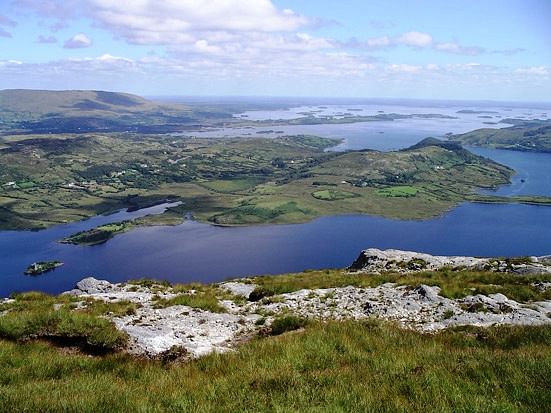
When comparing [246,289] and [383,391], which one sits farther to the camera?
[246,289]

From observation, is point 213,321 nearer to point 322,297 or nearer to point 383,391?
point 322,297

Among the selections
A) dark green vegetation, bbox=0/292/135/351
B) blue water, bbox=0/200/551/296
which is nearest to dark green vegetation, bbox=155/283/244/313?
dark green vegetation, bbox=0/292/135/351

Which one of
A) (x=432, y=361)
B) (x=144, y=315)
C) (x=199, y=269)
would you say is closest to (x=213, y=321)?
(x=144, y=315)

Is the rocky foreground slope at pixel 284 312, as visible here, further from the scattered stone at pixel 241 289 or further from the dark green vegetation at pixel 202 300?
the dark green vegetation at pixel 202 300

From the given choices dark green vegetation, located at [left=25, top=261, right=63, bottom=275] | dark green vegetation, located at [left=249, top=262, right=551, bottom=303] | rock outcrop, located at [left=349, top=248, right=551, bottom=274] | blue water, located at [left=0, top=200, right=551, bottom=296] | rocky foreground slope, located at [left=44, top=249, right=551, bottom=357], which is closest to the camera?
rocky foreground slope, located at [left=44, top=249, right=551, bottom=357]

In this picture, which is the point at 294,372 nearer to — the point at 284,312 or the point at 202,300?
the point at 284,312

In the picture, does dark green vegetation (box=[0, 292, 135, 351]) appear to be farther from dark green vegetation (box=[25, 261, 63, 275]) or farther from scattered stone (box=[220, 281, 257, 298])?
dark green vegetation (box=[25, 261, 63, 275])
